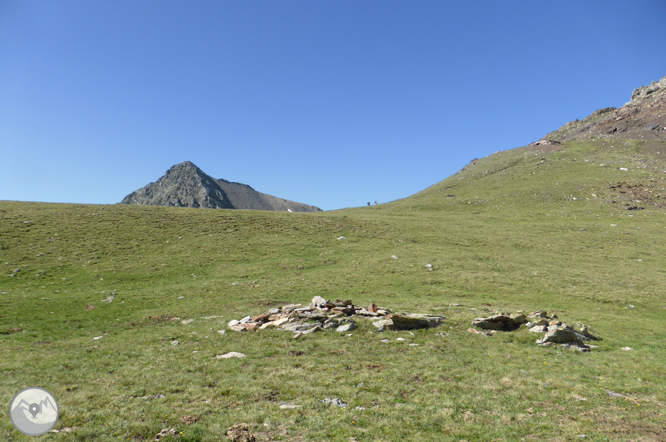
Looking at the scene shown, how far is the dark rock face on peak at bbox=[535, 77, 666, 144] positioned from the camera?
121 metres

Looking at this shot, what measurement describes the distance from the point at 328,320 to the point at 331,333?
1.52 m

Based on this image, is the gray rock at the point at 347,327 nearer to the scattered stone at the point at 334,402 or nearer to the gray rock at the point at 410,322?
the gray rock at the point at 410,322

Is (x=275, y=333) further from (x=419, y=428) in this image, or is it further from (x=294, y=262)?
(x=294, y=262)

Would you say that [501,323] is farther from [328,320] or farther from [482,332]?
[328,320]

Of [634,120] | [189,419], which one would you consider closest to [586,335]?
[189,419]

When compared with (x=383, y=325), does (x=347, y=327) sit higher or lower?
higher

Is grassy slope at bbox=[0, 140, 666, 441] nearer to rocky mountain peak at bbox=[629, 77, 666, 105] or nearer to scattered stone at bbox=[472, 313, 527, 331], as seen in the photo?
scattered stone at bbox=[472, 313, 527, 331]

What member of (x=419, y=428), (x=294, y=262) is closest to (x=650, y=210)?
(x=294, y=262)

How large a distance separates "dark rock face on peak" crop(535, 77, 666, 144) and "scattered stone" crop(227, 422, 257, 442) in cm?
15928

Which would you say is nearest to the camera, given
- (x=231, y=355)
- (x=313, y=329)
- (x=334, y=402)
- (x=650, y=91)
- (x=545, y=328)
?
(x=334, y=402)

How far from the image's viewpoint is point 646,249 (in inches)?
1914

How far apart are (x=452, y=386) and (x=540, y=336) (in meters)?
10.5

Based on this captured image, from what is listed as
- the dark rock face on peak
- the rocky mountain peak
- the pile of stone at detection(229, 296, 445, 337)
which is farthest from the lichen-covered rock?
the rocky mountain peak

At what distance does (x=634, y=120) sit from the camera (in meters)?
130
